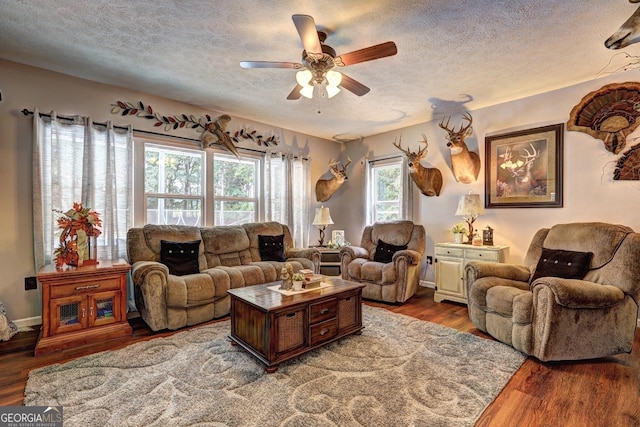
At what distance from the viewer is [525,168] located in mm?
3730

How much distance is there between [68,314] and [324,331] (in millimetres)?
2302

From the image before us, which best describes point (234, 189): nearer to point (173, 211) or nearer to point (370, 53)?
point (173, 211)

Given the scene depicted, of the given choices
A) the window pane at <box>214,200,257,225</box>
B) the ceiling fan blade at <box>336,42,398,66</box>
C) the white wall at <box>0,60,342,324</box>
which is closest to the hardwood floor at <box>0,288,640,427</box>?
the white wall at <box>0,60,342,324</box>

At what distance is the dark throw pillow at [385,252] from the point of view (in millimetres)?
4242

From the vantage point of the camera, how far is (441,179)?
4.55 m

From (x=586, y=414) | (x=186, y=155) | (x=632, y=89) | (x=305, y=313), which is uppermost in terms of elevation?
(x=632, y=89)

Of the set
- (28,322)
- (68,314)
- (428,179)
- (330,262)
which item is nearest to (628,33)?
(428,179)

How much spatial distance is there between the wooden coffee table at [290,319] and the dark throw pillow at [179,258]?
1.03 m

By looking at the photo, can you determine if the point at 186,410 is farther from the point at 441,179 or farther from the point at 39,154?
the point at 441,179

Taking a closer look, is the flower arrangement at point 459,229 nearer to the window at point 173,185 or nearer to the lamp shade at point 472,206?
the lamp shade at point 472,206

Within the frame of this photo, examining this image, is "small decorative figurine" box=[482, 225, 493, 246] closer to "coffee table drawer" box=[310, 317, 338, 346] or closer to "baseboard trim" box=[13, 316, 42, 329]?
"coffee table drawer" box=[310, 317, 338, 346]

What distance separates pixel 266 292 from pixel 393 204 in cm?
322

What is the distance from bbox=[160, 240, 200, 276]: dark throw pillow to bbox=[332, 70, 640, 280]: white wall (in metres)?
3.38

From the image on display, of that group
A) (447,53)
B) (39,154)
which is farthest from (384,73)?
(39,154)
